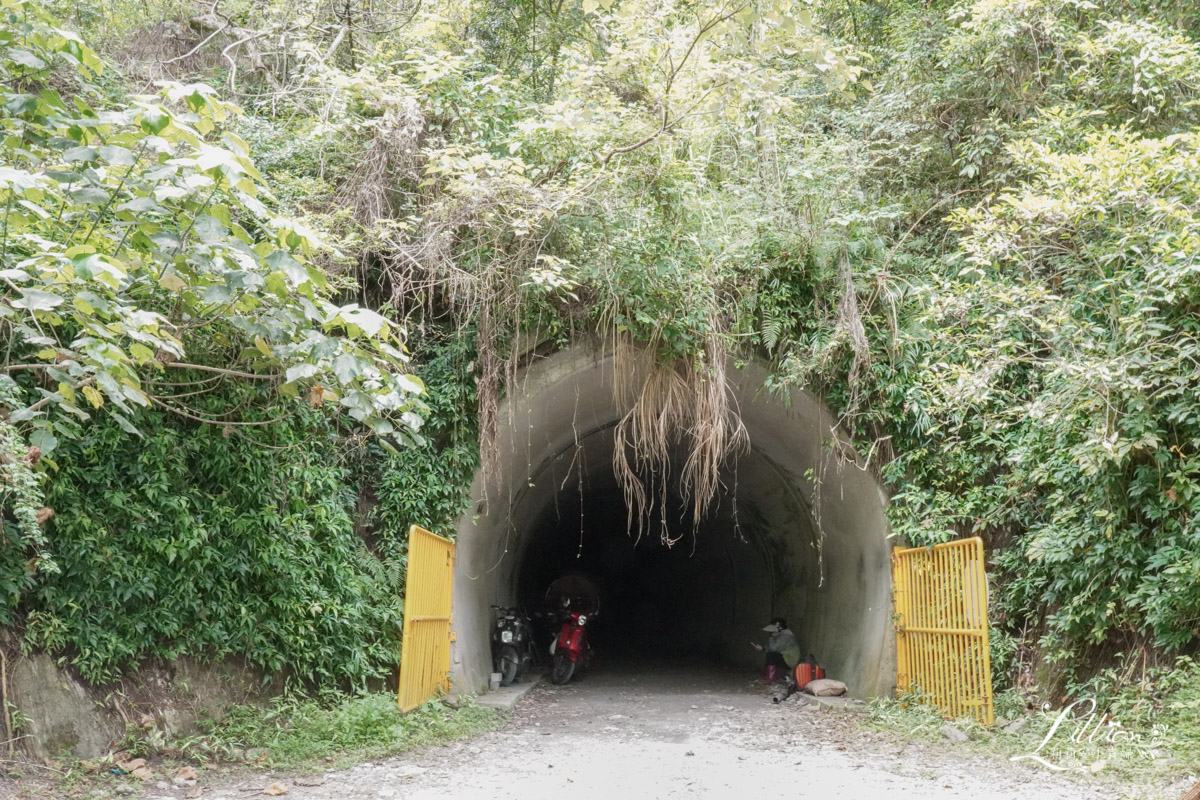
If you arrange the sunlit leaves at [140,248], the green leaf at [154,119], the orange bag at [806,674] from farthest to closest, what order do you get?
the orange bag at [806,674], the sunlit leaves at [140,248], the green leaf at [154,119]

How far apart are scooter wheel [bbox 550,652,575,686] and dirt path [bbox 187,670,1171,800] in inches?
101

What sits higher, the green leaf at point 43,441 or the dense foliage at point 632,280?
the dense foliage at point 632,280

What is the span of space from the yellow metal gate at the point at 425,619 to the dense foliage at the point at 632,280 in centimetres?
31

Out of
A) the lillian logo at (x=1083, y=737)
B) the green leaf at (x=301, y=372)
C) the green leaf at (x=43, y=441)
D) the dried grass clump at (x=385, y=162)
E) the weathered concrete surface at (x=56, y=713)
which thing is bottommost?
the lillian logo at (x=1083, y=737)

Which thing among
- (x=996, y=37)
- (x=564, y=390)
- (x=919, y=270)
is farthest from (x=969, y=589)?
(x=996, y=37)

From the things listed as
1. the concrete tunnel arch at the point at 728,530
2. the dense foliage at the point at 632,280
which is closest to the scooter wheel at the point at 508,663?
the concrete tunnel arch at the point at 728,530

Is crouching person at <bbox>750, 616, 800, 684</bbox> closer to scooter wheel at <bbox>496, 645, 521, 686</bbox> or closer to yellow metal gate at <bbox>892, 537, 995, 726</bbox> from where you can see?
yellow metal gate at <bbox>892, 537, 995, 726</bbox>

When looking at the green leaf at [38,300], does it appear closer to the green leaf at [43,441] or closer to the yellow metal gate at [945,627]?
the green leaf at [43,441]

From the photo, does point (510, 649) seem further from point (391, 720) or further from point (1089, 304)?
point (1089, 304)

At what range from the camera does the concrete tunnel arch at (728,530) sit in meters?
8.51

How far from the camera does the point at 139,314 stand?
151 inches

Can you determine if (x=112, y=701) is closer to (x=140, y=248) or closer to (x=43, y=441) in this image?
(x=43, y=441)

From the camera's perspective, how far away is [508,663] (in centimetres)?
984

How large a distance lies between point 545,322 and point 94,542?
4.07m
